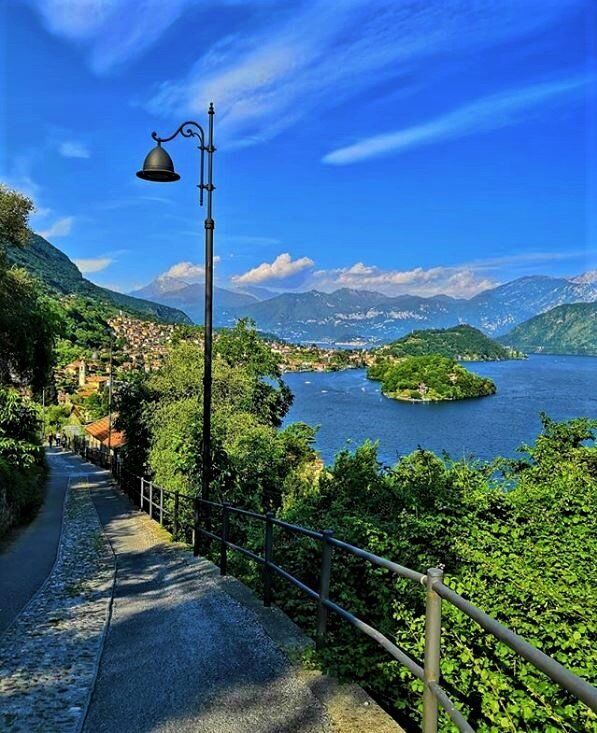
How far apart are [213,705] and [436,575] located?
6.81ft

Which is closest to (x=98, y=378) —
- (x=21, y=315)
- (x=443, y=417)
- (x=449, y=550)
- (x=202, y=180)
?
(x=443, y=417)

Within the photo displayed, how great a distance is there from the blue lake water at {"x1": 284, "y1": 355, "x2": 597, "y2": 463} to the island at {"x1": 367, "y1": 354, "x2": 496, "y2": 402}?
3003 millimetres

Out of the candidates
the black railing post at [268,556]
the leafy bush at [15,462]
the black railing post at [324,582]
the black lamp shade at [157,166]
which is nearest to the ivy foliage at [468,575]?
the black railing post at [324,582]

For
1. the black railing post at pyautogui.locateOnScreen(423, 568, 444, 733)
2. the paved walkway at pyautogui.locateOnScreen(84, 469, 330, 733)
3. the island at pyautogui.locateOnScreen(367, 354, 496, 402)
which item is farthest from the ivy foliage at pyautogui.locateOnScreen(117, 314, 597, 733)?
the island at pyautogui.locateOnScreen(367, 354, 496, 402)

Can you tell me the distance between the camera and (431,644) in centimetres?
246

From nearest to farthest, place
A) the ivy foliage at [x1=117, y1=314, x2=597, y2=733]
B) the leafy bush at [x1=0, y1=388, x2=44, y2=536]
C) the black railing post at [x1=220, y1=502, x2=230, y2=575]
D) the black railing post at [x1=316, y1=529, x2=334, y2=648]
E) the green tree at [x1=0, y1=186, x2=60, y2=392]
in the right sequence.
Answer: the black railing post at [x1=316, y1=529, x2=334, y2=648], the ivy foliage at [x1=117, y1=314, x2=597, y2=733], the black railing post at [x1=220, y1=502, x2=230, y2=575], the green tree at [x1=0, y1=186, x2=60, y2=392], the leafy bush at [x1=0, y1=388, x2=44, y2=536]

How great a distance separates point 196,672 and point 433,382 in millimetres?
94940

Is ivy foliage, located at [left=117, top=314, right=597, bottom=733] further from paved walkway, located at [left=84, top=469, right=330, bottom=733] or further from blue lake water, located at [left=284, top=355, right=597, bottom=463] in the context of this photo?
blue lake water, located at [left=284, top=355, right=597, bottom=463]

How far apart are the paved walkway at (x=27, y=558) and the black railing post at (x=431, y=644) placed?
209 inches

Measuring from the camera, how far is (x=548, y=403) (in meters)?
74.5

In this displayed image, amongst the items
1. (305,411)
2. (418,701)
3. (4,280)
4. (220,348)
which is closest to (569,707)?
(418,701)

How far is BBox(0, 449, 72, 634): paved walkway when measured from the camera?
8.09m

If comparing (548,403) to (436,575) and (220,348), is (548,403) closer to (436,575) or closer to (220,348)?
(220,348)

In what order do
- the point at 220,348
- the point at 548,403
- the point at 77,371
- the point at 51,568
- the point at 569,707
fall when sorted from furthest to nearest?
the point at 77,371 < the point at 548,403 < the point at 220,348 < the point at 51,568 < the point at 569,707
